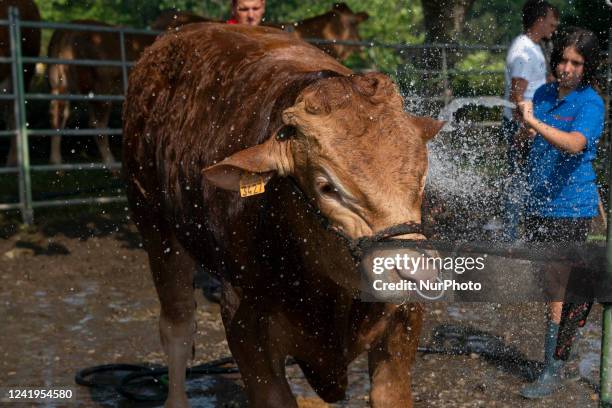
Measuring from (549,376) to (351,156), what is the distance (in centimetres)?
267

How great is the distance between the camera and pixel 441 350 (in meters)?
5.97

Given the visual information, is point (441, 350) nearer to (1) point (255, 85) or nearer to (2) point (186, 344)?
(2) point (186, 344)

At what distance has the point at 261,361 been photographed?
12.2 ft

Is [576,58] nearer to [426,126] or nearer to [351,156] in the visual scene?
[426,126]

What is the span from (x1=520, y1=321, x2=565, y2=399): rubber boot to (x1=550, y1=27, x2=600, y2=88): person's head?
1261 mm

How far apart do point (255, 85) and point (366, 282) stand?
1.31 meters

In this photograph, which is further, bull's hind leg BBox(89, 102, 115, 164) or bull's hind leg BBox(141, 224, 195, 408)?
bull's hind leg BBox(89, 102, 115, 164)

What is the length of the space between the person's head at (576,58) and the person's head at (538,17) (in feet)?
6.67

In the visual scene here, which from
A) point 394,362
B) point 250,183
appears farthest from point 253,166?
point 394,362

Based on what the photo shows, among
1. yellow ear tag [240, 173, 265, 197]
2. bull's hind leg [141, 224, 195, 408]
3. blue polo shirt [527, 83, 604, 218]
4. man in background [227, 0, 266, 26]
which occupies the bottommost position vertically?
bull's hind leg [141, 224, 195, 408]

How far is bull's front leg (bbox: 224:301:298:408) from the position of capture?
12.1 feet

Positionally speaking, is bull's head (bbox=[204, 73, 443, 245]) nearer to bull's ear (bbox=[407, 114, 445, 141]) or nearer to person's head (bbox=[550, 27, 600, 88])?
bull's ear (bbox=[407, 114, 445, 141])

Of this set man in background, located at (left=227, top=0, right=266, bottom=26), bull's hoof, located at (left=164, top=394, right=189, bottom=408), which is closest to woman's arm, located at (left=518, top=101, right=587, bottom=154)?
man in background, located at (left=227, top=0, right=266, bottom=26)

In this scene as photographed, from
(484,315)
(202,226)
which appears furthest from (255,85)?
(484,315)
